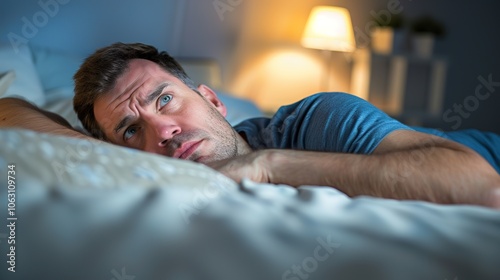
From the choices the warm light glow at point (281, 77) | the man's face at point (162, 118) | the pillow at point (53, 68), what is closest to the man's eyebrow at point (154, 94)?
the man's face at point (162, 118)

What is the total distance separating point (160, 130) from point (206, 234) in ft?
2.33

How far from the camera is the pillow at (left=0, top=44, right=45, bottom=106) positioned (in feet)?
6.92

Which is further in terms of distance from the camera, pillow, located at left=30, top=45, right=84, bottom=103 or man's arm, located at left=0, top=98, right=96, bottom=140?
pillow, located at left=30, top=45, right=84, bottom=103

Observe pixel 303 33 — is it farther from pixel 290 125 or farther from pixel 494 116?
pixel 290 125

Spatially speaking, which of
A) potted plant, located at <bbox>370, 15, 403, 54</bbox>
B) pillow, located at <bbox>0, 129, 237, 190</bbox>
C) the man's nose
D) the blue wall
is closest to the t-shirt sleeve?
the man's nose

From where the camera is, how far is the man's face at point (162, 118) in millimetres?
1261

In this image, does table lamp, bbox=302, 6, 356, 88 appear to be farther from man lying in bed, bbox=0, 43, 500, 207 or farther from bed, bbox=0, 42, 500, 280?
bed, bbox=0, 42, 500, 280

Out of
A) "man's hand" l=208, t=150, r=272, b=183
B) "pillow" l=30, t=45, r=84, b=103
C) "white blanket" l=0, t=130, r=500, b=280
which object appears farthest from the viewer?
"pillow" l=30, t=45, r=84, b=103

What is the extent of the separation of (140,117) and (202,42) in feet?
6.71

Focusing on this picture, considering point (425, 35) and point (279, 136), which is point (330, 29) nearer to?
point (425, 35)

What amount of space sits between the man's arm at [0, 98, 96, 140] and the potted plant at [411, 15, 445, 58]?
112 inches

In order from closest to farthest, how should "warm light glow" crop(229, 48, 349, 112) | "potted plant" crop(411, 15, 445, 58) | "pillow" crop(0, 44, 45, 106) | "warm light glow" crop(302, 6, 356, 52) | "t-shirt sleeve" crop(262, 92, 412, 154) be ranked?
"t-shirt sleeve" crop(262, 92, 412, 154) < "pillow" crop(0, 44, 45, 106) < "warm light glow" crop(302, 6, 356, 52) < "warm light glow" crop(229, 48, 349, 112) < "potted plant" crop(411, 15, 445, 58)

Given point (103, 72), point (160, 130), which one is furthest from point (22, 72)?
point (160, 130)

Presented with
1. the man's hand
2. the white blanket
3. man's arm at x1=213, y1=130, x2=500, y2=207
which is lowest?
the man's hand
